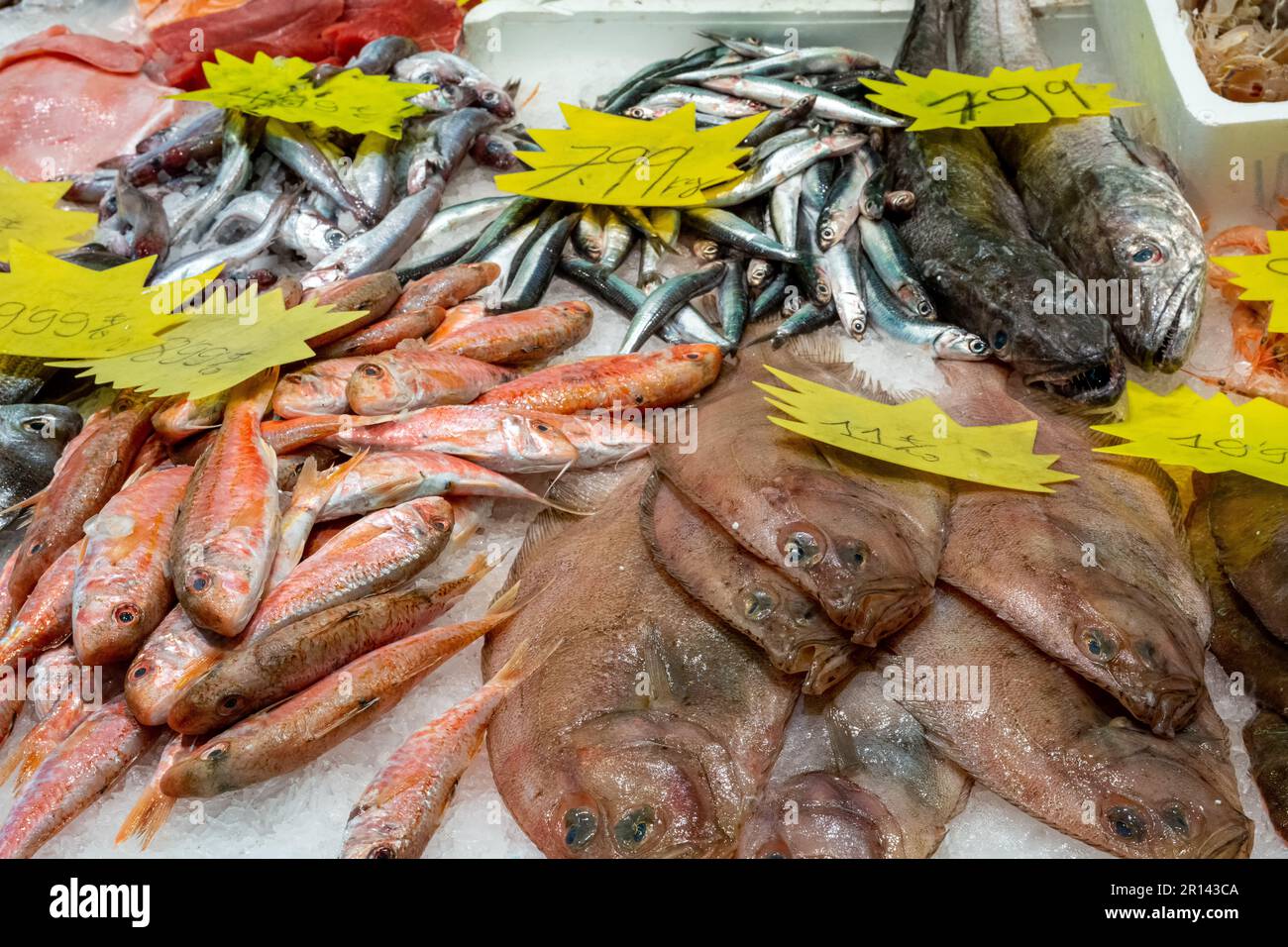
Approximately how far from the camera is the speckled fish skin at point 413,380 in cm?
235

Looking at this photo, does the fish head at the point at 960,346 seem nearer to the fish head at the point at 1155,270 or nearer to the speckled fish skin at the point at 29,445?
the fish head at the point at 1155,270

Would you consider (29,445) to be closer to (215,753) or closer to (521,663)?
(215,753)

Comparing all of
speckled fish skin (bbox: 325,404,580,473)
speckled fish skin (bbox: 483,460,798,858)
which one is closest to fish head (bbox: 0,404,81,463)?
speckled fish skin (bbox: 325,404,580,473)

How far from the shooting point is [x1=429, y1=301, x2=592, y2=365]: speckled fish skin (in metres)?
2.63

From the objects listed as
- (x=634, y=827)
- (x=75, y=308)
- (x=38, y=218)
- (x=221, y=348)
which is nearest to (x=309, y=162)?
(x=38, y=218)

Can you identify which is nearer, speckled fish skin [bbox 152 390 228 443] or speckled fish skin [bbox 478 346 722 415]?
speckled fish skin [bbox 152 390 228 443]

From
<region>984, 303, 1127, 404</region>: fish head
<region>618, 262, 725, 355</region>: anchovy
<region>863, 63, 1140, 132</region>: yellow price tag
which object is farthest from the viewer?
<region>863, 63, 1140, 132</region>: yellow price tag

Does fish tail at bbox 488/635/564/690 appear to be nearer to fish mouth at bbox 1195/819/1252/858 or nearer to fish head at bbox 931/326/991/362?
fish mouth at bbox 1195/819/1252/858

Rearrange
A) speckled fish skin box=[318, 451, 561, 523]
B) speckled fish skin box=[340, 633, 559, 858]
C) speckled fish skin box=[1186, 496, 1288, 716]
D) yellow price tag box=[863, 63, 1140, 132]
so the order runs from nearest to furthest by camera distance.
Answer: speckled fish skin box=[340, 633, 559, 858], speckled fish skin box=[1186, 496, 1288, 716], speckled fish skin box=[318, 451, 561, 523], yellow price tag box=[863, 63, 1140, 132]

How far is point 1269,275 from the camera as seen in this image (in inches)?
101

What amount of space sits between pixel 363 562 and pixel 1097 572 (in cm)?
143

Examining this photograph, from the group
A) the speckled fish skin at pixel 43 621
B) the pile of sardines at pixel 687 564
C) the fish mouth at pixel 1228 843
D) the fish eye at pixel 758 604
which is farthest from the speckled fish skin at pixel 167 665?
the fish mouth at pixel 1228 843

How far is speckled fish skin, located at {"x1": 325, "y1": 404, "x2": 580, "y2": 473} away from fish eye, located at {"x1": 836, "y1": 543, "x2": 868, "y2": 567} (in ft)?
2.47
